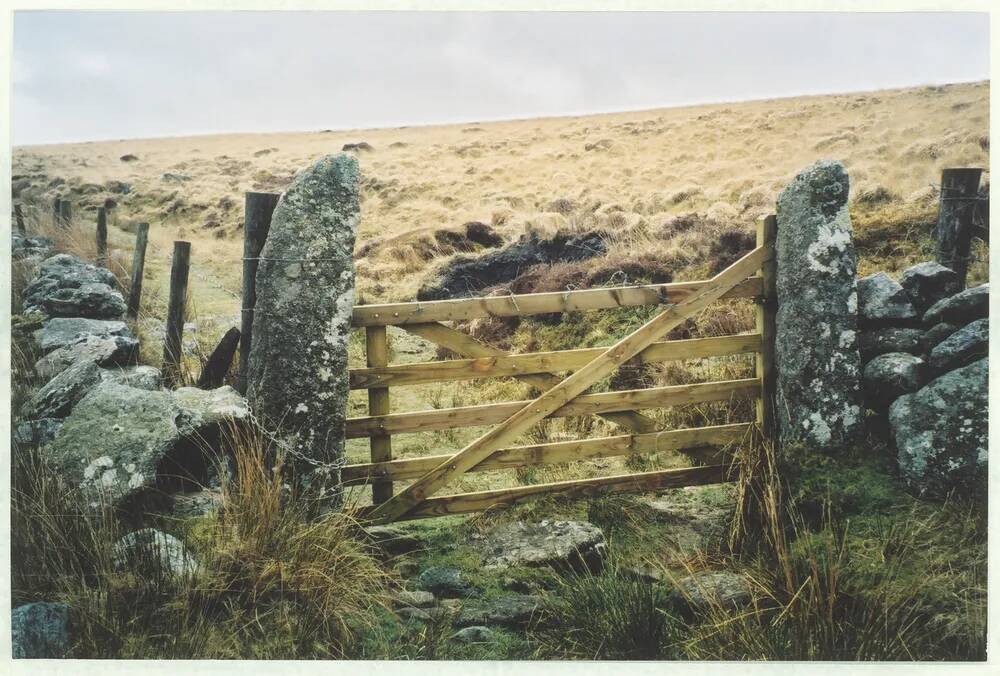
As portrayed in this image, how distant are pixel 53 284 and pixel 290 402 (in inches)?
156

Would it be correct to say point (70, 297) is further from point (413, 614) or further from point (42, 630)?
point (413, 614)

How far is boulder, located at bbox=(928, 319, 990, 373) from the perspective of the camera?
175 inches

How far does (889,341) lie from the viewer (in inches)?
189

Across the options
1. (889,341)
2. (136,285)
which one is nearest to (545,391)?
(889,341)

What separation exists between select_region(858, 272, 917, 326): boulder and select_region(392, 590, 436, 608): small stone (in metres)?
3.28

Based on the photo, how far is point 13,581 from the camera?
401 centimetres

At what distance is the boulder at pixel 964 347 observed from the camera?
4.44 metres

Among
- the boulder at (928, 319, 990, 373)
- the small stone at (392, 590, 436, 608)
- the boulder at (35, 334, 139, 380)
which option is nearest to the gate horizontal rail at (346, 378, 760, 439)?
the small stone at (392, 590, 436, 608)

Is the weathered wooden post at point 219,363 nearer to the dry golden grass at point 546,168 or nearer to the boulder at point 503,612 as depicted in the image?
the boulder at point 503,612

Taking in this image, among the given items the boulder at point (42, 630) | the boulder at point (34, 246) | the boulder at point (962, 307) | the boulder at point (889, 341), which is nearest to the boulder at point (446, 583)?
the boulder at point (42, 630)

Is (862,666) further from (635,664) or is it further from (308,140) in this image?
(308,140)

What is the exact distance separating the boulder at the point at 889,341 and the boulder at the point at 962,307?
15 centimetres

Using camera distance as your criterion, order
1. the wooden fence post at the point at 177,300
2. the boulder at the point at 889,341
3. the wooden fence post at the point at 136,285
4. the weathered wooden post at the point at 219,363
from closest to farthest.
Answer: the boulder at the point at 889,341
the weathered wooden post at the point at 219,363
the wooden fence post at the point at 177,300
the wooden fence post at the point at 136,285

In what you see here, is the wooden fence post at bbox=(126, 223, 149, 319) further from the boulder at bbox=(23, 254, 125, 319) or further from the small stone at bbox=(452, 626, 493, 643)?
the small stone at bbox=(452, 626, 493, 643)
